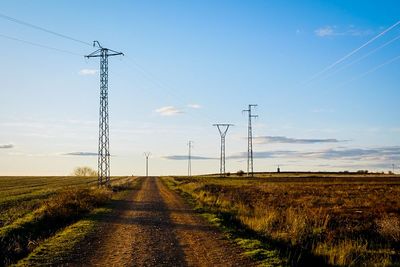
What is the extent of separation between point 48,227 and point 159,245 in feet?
29.4

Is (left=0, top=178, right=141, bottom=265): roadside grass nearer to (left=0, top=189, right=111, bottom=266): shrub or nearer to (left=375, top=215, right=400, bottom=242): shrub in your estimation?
(left=0, top=189, right=111, bottom=266): shrub

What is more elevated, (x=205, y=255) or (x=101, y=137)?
(x=101, y=137)

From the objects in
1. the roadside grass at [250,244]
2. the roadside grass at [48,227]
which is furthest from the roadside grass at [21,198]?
the roadside grass at [250,244]

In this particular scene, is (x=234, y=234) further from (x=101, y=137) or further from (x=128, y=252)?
(x=101, y=137)

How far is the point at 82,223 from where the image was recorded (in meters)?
23.4

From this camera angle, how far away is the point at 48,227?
23609 mm

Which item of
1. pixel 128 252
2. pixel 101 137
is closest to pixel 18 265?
pixel 128 252

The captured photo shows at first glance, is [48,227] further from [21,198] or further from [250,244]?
[21,198]

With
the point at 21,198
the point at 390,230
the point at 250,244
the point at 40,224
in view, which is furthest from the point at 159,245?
the point at 21,198

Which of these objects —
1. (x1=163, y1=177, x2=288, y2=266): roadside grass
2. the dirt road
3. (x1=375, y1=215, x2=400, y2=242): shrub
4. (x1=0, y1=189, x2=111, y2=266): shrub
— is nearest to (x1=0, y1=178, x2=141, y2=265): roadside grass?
(x1=0, y1=189, x2=111, y2=266): shrub

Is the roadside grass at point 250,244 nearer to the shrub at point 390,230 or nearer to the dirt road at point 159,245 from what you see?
the dirt road at point 159,245

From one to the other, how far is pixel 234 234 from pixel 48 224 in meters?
10.00

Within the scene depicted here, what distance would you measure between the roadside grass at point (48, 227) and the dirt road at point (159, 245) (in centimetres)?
125

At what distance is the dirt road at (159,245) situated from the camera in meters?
14.0
